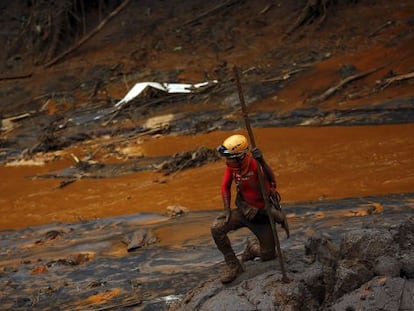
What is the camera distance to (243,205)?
180 inches

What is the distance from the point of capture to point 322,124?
511 inches

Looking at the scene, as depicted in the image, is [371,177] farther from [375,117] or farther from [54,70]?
[54,70]

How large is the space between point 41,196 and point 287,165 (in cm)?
493

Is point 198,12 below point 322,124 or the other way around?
the other way around

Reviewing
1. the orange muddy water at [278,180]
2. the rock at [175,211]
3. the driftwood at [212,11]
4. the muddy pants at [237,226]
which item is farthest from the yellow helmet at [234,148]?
the driftwood at [212,11]

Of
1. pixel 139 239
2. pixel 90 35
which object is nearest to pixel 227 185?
pixel 139 239

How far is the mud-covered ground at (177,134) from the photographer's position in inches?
262

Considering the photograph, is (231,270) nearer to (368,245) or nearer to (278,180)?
(368,245)

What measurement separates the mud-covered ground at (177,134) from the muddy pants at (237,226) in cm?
28

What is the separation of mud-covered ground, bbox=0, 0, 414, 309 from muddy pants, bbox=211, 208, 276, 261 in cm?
28

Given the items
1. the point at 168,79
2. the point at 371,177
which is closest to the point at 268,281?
the point at 371,177

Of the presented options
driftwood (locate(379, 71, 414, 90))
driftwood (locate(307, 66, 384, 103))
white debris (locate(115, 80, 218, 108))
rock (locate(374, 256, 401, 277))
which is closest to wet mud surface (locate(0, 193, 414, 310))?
rock (locate(374, 256, 401, 277))

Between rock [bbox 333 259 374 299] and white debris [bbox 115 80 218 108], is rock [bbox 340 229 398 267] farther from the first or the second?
white debris [bbox 115 80 218 108]

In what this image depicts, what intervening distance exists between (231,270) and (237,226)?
35 cm
